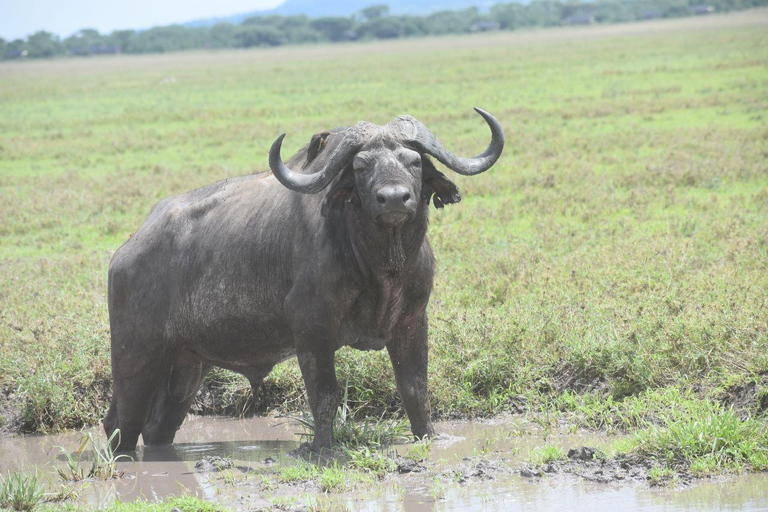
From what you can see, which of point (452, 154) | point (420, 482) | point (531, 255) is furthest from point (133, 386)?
point (531, 255)

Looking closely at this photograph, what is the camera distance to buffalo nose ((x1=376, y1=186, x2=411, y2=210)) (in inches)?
200

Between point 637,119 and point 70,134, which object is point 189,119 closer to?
point 70,134

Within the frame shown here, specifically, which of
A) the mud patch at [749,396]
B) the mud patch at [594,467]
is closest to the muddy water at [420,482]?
the mud patch at [594,467]

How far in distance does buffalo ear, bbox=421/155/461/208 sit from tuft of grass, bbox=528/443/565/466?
4.76ft

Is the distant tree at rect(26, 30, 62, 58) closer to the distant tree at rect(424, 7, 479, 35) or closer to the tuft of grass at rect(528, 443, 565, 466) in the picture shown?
the distant tree at rect(424, 7, 479, 35)

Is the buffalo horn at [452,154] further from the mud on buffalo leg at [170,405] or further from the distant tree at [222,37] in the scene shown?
the distant tree at [222,37]

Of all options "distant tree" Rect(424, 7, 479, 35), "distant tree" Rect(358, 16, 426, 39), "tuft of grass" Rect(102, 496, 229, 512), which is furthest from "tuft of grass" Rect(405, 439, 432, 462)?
"distant tree" Rect(358, 16, 426, 39)

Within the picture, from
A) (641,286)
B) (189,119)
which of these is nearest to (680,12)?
(189,119)

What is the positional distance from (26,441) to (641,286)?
15.7 feet

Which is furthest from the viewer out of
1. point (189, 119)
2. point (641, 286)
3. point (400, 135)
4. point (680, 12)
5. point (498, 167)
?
point (680, 12)

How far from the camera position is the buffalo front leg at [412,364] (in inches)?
233

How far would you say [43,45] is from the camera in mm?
125125

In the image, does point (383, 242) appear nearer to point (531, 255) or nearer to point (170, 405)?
point (170, 405)

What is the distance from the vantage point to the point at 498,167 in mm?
16672
